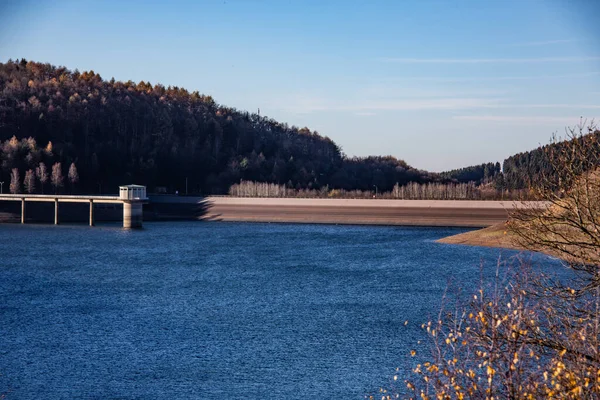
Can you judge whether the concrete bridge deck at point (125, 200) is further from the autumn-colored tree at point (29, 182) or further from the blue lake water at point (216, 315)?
the blue lake water at point (216, 315)

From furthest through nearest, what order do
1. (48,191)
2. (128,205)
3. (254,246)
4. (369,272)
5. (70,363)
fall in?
(48,191)
(128,205)
(254,246)
(369,272)
(70,363)

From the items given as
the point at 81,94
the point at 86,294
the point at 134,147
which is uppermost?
the point at 81,94

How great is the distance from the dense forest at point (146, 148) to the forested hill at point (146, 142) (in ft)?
0.71

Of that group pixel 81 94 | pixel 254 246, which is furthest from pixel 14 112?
pixel 254 246

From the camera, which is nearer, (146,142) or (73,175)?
(73,175)

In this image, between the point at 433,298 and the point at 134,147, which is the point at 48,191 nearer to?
the point at 134,147

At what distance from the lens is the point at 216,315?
37.2 m

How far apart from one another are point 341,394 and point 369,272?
3101 cm

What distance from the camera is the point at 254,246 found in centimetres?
7456

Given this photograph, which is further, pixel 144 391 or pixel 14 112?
pixel 14 112

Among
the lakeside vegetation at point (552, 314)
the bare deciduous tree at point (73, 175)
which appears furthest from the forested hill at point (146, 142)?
the lakeside vegetation at point (552, 314)

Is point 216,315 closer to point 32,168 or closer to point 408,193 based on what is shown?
point 32,168

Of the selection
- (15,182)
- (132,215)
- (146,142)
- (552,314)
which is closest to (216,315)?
(552,314)

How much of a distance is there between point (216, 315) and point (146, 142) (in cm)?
12357
